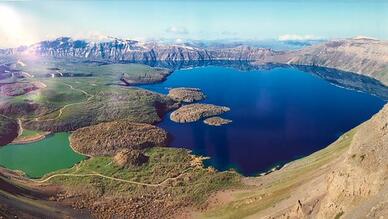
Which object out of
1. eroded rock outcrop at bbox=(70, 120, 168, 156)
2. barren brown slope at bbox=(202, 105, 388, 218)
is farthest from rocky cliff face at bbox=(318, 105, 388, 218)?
eroded rock outcrop at bbox=(70, 120, 168, 156)

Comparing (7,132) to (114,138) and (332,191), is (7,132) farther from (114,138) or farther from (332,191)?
(332,191)

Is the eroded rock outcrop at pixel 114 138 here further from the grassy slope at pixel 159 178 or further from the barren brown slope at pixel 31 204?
the barren brown slope at pixel 31 204

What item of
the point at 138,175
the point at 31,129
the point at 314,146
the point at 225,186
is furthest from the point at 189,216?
the point at 31,129

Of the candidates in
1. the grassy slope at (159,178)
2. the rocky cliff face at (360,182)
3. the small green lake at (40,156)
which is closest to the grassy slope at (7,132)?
the small green lake at (40,156)

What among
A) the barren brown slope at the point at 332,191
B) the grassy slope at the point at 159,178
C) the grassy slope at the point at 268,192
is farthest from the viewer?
the grassy slope at the point at 159,178

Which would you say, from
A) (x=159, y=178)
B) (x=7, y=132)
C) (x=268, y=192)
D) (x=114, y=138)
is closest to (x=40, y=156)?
(x=114, y=138)

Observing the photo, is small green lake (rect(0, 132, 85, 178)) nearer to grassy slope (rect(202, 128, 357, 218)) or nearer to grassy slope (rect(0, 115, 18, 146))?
grassy slope (rect(0, 115, 18, 146))
